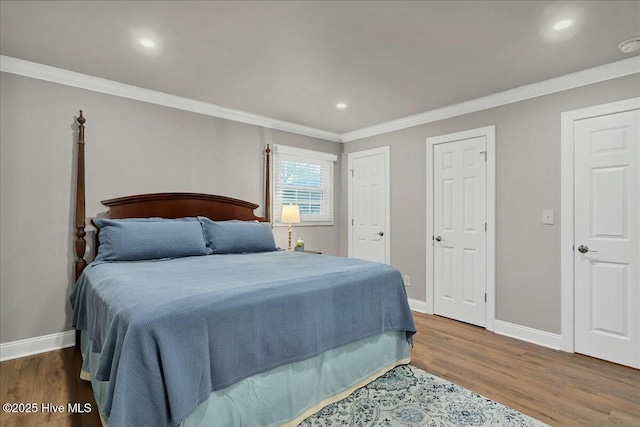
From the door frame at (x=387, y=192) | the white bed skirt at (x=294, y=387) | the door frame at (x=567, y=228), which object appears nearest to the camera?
the white bed skirt at (x=294, y=387)

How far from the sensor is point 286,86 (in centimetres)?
316

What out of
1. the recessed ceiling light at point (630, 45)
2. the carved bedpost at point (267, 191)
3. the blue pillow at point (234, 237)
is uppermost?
the recessed ceiling light at point (630, 45)

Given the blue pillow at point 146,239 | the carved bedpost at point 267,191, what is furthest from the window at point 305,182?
the blue pillow at point 146,239

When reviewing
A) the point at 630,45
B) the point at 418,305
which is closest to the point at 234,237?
the point at 418,305

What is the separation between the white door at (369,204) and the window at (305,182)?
0.37 meters

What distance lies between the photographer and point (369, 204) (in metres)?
4.66

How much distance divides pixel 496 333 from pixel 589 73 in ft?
8.28

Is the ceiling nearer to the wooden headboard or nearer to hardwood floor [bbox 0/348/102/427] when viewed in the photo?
the wooden headboard

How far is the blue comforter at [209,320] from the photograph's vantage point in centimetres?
132

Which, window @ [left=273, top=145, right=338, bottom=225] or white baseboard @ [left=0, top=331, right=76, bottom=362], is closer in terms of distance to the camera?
white baseboard @ [left=0, top=331, right=76, bottom=362]

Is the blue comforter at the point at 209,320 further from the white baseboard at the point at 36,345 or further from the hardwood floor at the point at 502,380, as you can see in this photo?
the white baseboard at the point at 36,345

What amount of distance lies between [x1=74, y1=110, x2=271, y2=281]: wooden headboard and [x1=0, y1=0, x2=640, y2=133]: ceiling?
2.71 feet

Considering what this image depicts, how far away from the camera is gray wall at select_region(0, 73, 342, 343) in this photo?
267 centimetres

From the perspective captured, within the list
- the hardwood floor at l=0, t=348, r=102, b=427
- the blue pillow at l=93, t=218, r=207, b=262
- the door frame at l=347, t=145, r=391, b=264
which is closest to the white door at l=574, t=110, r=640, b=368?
the door frame at l=347, t=145, r=391, b=264
